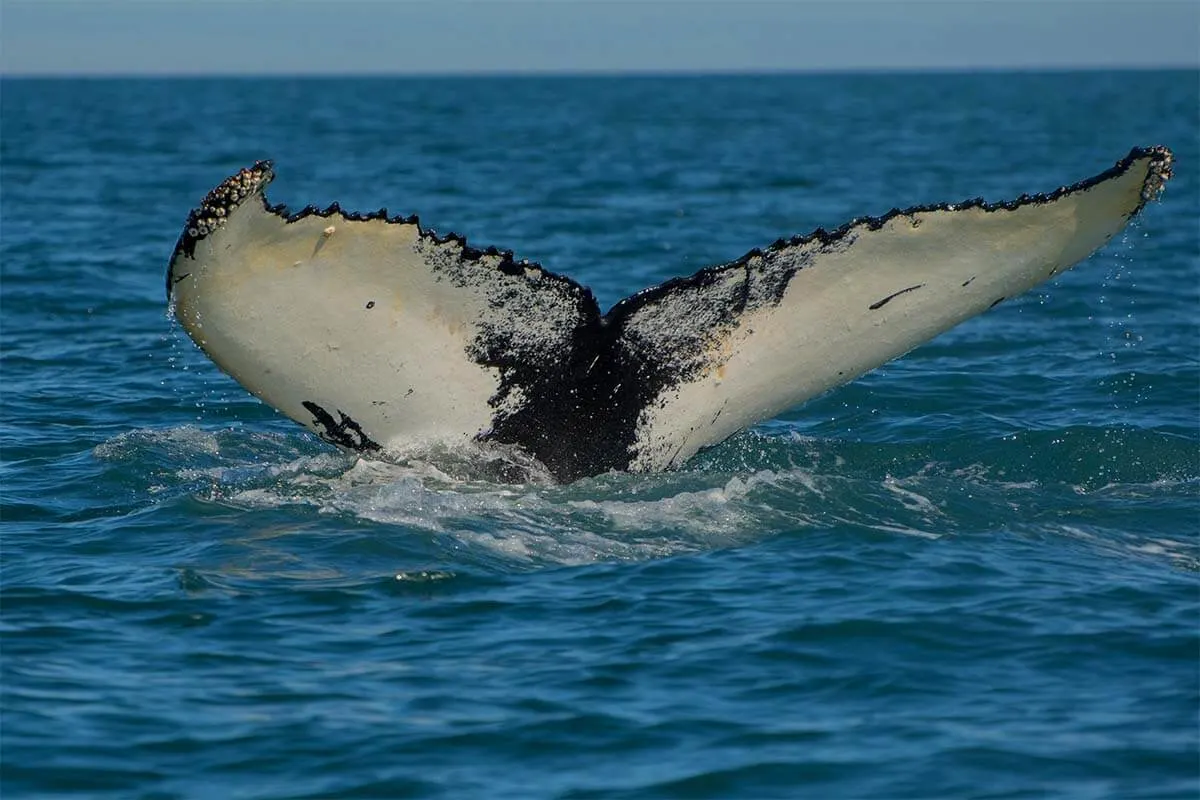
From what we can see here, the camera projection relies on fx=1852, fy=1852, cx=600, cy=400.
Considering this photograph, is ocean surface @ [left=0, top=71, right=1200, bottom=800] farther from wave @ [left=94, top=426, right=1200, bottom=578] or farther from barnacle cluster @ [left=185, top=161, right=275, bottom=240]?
barnacle cluster @ [left=185, top=161, right=275, bottom=240]

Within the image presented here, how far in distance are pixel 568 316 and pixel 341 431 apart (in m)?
1.04

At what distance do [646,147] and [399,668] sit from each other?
39.1 meters

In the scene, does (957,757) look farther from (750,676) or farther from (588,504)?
(588,504)

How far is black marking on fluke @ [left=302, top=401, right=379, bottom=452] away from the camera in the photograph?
23.7 feet

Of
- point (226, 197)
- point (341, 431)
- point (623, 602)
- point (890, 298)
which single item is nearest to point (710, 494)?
point (623, 602)

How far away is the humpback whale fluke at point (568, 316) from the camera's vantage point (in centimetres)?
662

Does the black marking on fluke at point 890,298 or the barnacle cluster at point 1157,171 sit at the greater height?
the barnacle cluster at point 1157,171

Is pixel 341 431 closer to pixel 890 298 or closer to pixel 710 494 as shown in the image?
pixel 710 494

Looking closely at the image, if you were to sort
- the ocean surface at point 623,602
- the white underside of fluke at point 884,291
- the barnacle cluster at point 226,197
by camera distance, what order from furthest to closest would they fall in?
the white underside of fluke at point 884,291 < the barnacle cluster at point 226,197 < the ocean surface at point 623,602

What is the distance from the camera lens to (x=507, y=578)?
7246 millimetres

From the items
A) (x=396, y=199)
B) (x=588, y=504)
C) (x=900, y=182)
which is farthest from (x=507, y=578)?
(x=900, y=182)

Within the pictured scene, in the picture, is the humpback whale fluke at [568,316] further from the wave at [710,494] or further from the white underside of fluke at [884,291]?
the wave at [710,494]

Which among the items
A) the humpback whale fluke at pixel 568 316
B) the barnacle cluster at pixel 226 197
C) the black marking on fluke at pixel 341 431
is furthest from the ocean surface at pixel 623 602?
Result: the barnacle cluster at pixel 226 197

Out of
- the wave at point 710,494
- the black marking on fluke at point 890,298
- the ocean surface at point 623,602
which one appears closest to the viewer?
the ocean surface at point 623,602
